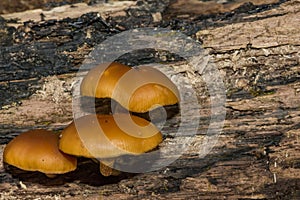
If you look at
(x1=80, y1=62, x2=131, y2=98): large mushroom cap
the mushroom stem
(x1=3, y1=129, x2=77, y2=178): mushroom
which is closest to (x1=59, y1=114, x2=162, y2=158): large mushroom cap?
(x1=3, y1=129, x2=77, y2=178): mushroom

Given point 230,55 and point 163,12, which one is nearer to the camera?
point 230,55

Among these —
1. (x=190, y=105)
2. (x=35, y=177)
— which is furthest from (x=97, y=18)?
(x=35, y=177)

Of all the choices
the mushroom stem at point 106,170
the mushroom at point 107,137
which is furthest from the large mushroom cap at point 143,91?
the mushroom stem at point 106,170

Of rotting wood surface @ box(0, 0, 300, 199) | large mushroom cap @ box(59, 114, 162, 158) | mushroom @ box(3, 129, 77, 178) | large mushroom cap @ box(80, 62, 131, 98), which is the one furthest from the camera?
rotting wood surface @ box(0, 0, 300, 199)

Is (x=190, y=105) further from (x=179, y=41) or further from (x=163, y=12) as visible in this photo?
(x=163, y=12)

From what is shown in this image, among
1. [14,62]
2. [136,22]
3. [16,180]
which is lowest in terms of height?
[16,180]

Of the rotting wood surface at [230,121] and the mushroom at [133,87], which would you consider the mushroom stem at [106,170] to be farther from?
the mushroom at [133,87]

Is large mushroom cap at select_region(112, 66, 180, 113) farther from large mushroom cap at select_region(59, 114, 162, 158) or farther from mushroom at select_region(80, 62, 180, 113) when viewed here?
large mushroom cap at select_region(59, 114, 162, 158)

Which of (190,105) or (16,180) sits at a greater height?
(190,105)
